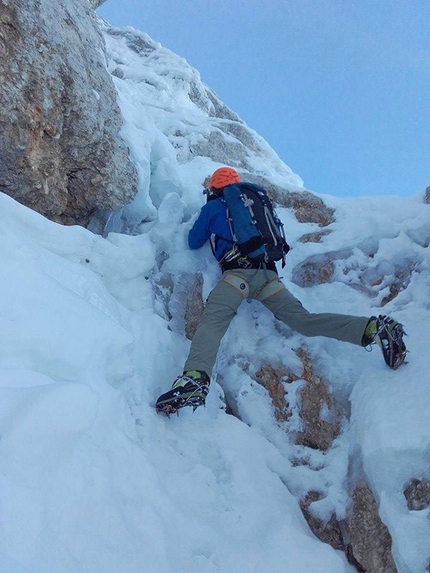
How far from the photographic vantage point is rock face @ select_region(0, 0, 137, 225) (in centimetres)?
490

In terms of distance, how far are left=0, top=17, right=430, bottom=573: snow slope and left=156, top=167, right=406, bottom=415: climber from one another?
0.92 feet

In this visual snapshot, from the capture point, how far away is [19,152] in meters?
4.98

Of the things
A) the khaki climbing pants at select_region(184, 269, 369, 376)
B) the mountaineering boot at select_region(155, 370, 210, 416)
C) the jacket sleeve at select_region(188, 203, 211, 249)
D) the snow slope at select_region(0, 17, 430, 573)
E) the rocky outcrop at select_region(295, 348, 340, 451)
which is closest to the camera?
the snow slope at select_region(0, 17, 430, 573)

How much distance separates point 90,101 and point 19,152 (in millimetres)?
1375

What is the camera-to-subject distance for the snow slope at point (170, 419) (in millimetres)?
2557

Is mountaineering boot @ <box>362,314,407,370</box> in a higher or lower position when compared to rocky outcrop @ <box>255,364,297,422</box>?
higher

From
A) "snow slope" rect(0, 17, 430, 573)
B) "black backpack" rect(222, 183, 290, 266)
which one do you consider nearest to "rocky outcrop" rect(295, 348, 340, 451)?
"snow slope" rect(0, 17, 430, 573)

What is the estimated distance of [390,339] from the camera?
4.18m

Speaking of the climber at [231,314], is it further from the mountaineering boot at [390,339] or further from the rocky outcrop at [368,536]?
the rocky outcrop at [368,536]

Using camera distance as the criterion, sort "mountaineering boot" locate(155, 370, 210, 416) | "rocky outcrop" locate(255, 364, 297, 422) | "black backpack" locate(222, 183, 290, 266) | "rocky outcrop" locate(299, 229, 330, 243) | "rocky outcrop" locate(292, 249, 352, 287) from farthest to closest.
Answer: "rocky outcrop" locate(299, 229, 330, 243) < "rocky outcrop" locate(292, 249, 352, 287) < "black backpack" locate(222, 183, 290, 266) < "rocky outcrop" locate(255, 364, 297, 422) < "mountaineering boot" locate(155, 370, 210, 416)

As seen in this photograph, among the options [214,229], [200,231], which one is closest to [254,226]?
[214,229]

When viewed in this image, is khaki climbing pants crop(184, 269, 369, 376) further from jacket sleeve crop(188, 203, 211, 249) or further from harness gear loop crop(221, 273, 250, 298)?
jacket sleeve crop(188, 203, 211, 249)

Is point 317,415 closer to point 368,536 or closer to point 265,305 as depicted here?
point 368,536

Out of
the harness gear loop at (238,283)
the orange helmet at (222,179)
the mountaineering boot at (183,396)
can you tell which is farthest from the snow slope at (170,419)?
the orange helmet at (222,179)
